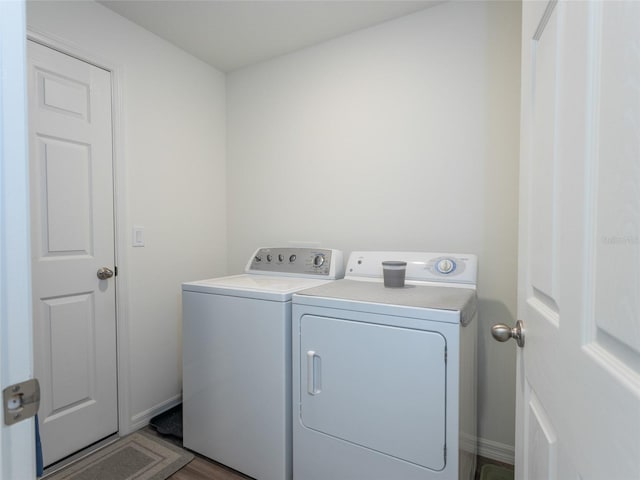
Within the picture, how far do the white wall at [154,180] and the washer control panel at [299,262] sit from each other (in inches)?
23.3

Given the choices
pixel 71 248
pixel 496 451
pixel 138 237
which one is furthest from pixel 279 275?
pixel 496 451

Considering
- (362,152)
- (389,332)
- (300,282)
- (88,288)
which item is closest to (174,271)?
(88,288)

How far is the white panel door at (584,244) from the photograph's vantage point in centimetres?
35

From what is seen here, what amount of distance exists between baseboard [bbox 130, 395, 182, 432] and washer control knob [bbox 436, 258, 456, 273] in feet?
6.53

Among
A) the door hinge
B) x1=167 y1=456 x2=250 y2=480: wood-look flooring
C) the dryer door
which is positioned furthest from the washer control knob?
the door hinge

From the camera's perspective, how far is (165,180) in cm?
217

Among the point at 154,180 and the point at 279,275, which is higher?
the point at 154,180

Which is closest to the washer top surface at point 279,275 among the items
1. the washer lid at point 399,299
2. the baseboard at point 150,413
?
the washer lid at point 399,299

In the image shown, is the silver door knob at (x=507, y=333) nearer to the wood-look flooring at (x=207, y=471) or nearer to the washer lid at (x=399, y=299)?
the washer lid at (x=399, y=299)

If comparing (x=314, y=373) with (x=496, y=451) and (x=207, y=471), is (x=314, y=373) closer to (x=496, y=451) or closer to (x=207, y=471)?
(x=207, y=471)

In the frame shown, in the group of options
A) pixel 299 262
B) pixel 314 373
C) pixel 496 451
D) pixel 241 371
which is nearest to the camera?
pixel 314 373

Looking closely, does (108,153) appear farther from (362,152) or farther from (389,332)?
(389,332)

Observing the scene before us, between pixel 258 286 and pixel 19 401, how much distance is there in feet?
3.84

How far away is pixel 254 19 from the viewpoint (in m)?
1.92
